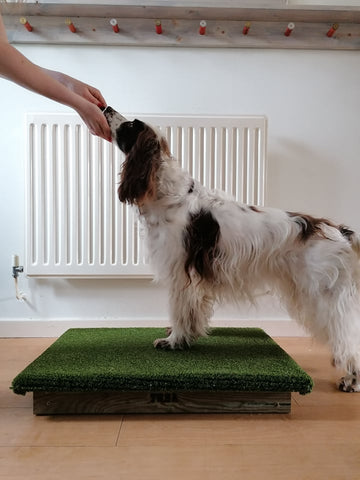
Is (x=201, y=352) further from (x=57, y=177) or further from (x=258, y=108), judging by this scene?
(x=258, y=108)

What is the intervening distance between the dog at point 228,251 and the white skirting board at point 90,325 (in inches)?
40.7

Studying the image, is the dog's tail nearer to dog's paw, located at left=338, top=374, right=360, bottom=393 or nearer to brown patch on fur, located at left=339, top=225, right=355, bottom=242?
brown patch on fur, located at left=339, top=225, right=355, bottom=242

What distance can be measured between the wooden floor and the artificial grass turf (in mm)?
127

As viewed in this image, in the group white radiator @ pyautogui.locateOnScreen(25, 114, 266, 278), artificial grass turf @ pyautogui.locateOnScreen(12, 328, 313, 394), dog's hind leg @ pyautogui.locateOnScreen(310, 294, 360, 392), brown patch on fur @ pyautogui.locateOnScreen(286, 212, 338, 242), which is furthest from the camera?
white radiator @ pyautogui.locateOnScreen(25, 114, 266, 278)

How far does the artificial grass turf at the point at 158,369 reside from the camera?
1.78 meters

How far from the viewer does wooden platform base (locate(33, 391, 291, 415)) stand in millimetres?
1835

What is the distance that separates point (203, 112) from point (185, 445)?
2.40m

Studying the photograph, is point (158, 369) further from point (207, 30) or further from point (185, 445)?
point (207, 30)

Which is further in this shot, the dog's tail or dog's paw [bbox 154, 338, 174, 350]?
dog's paw [bbox 154, 338, 174, 350]

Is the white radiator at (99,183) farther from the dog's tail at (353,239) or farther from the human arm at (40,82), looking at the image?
the dog's tail at (353,239)

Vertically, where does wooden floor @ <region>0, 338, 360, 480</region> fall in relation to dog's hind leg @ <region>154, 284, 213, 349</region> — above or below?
below

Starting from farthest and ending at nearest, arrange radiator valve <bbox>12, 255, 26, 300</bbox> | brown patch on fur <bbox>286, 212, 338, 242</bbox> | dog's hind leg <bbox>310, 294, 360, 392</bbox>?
radiator valve <bbox>12, 255, 26, 300</bbox> < brown patch on fur <bbox>286, 212, 338, 242</bbox> < dog's hind leg <bbox>310, 294, 360, 392</bbox>

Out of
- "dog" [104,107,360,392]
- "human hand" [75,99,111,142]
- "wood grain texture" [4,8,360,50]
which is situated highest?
"wood grain texture" [4,8,360,50]

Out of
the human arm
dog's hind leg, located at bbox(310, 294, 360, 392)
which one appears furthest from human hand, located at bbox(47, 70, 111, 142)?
dog's hind leg, located at bbox(310, 294, 360, 392)
